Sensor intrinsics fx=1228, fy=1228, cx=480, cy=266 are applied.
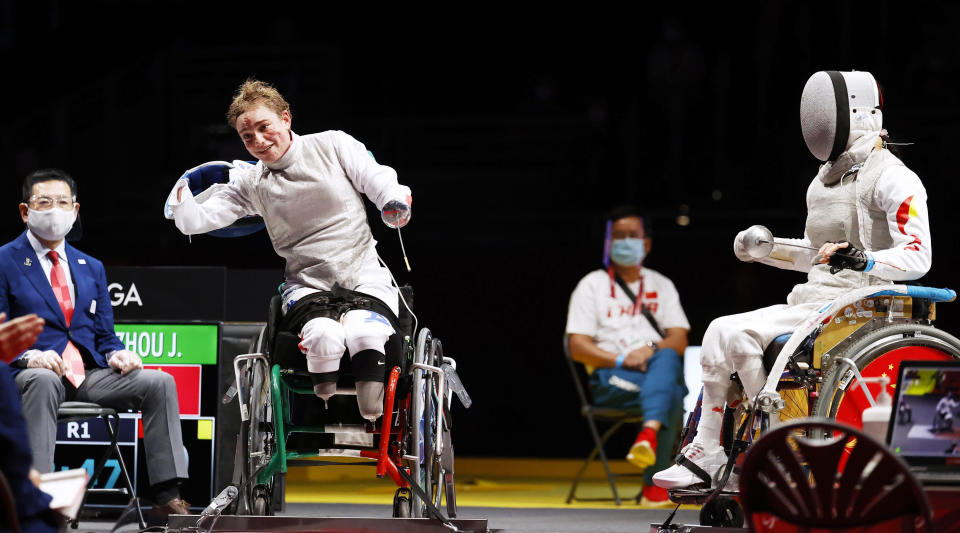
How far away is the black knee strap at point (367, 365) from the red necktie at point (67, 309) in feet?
3.95

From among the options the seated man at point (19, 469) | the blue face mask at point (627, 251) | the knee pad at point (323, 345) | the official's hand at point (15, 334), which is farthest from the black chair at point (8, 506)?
the blue face mask at point (627, 251)

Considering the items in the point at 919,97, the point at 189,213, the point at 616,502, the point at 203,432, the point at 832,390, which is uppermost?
the point at 919,97

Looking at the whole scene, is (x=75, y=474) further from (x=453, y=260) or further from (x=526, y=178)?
(x=526, y=178)

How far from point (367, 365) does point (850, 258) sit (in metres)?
1.52

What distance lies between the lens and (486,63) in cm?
976

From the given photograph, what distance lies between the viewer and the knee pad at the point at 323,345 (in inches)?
150

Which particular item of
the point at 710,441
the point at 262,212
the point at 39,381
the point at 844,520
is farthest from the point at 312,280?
the point at 844,520

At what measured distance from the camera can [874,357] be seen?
3.64 m

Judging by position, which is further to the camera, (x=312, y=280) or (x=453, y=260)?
(x=453, y=260)

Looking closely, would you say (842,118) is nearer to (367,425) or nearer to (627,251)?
(367,425)

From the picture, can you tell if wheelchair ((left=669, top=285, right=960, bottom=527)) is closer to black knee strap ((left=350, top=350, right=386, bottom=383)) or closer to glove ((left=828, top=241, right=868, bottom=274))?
glove ((left=828, top=241, right=868, bottom=274))

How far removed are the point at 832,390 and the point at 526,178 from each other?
4.94 m

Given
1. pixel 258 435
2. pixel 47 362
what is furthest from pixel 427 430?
pixel 47 362

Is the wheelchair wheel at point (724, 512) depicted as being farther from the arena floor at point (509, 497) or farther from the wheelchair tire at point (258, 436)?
the wheelchair tire at point (258, 436)
